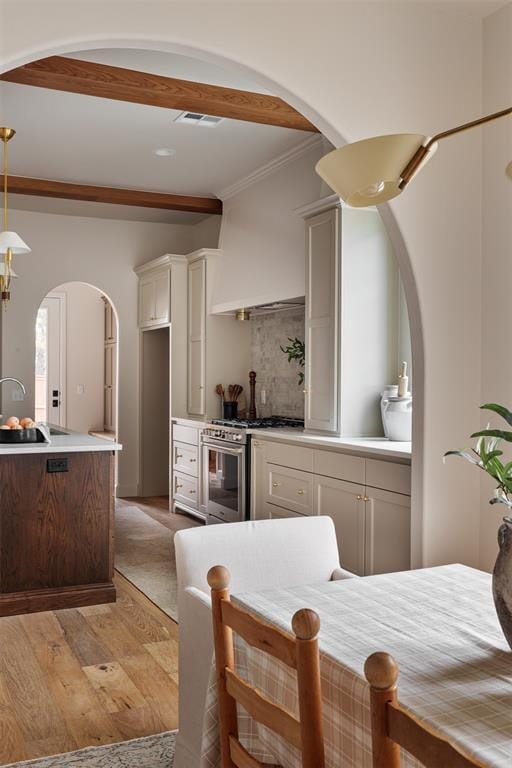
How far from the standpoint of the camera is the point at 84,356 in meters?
10.1

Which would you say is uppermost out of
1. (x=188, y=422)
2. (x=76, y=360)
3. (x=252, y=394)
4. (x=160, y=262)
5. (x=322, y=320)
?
(x=160, y=262)

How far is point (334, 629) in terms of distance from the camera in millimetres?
1644

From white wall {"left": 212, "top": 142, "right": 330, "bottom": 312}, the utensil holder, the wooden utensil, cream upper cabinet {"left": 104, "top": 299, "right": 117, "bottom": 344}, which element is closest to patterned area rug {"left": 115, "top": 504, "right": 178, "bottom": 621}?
the utensil holder

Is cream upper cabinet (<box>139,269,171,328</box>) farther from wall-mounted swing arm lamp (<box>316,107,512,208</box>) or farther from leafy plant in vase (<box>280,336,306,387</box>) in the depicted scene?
wall-mounted swing arm lamp (<box>316,107,512,208</box>)

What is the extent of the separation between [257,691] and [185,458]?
208 inches

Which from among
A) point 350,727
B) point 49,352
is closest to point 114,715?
point 350,727

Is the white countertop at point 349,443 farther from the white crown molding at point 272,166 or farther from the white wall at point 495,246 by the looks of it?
the white crown molding at point 272,166

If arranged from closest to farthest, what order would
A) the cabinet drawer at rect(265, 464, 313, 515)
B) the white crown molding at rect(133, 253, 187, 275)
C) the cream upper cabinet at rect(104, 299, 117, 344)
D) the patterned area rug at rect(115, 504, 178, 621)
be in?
the patterned area rug at rect(115, 504, 178, 621)
the cabinet drawer at rect(265, 464, 313, 515)
the white crown molding at rect(133, 253, 187, 275)
the cream upper cabinet at rect(104, 299, 117, 344)

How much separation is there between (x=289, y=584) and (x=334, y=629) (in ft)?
2.24

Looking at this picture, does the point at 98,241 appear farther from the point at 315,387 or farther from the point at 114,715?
the point at 114,715

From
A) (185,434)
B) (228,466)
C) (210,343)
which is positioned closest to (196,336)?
(210,343)

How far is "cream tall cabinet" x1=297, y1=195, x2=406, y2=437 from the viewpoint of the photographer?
4492 mm

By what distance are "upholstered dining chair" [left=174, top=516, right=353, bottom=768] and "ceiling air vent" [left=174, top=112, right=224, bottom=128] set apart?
3213mm

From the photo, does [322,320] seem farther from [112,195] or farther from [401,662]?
[401,662]
